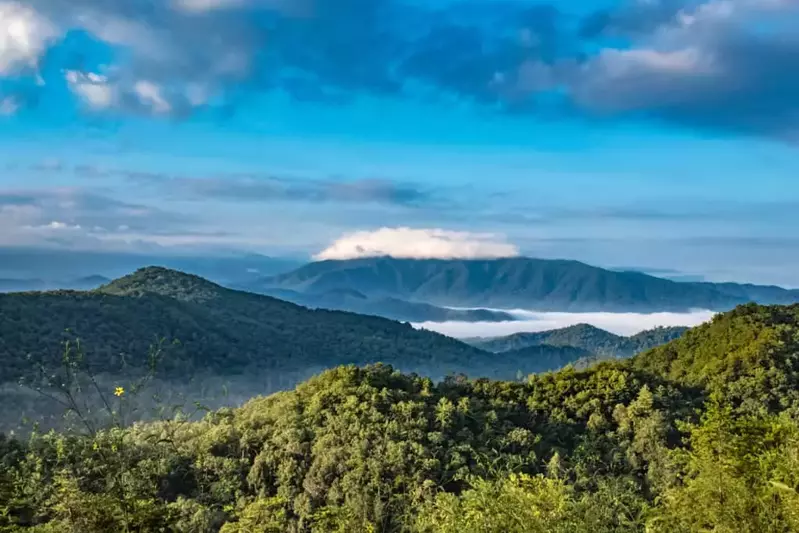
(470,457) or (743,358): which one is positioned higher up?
(743,358)

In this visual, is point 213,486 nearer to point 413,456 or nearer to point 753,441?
point 413,456

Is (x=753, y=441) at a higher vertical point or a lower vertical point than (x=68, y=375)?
lower

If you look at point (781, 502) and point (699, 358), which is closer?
point (781, 502)

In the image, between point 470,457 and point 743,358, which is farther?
point 743,358

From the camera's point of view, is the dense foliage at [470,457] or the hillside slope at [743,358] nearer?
the dense foliage at [470,457]

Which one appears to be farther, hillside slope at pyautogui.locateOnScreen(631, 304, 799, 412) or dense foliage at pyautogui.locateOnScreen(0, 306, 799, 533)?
hillside slope at pyautogui.locateOnScreen(631, 304, 799, 412)

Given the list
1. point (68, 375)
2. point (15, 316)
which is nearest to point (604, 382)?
point (68, 375)

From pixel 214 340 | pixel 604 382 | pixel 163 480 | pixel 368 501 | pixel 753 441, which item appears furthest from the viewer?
pixel 214 340

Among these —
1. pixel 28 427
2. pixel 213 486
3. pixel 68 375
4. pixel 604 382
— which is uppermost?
pixel 68 375
